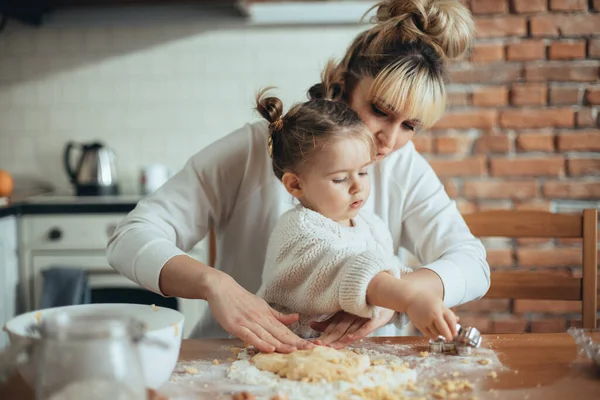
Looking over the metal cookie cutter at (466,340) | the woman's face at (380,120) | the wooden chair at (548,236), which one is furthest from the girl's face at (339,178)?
the wooden chair at (548,236)

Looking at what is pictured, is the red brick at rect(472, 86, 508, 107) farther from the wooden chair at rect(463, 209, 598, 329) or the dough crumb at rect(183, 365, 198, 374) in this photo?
Answer: the dough crumb at rect(183, 365, 198, 374)

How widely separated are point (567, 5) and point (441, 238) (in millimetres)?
1601

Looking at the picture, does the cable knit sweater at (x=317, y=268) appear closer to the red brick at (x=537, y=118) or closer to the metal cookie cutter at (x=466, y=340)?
the metal cookie cutter at (x=466, y=340)

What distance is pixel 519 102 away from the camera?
8.57 feet

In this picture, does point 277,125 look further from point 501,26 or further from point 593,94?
point 593,94

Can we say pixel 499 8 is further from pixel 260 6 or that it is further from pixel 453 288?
pixel 453 288

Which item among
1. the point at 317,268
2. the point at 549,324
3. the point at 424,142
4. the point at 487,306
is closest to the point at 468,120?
the point at 424,142

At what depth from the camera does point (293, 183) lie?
4.24ft

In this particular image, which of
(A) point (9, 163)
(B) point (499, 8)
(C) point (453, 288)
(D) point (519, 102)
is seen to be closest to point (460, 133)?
(D) point (519, 102)

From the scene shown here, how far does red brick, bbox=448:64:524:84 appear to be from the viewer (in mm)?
2615

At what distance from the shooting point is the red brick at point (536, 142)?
260 centimetres

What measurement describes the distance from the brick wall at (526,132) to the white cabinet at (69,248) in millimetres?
1097

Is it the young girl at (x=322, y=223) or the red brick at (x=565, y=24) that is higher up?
the red brick at (x=565, y=24)

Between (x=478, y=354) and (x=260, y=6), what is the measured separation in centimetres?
216
